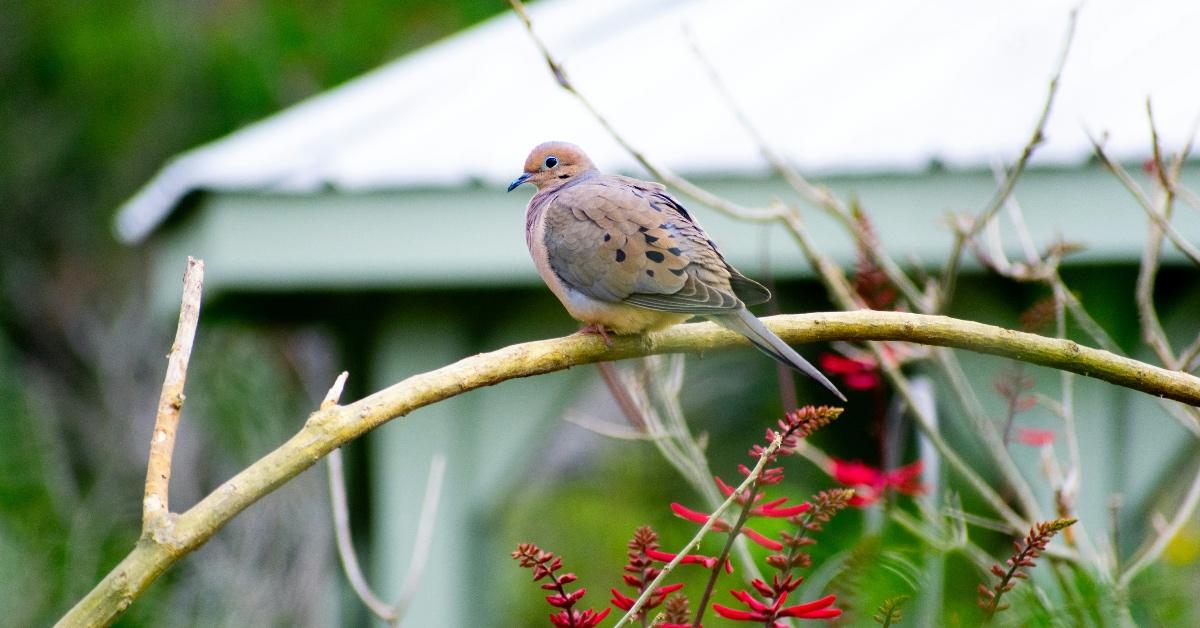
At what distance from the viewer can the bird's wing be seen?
2.40 metres

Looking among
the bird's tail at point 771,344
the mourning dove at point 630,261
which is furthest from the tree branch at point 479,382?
the mourning dove at point 630,261

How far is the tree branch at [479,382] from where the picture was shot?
1.43m

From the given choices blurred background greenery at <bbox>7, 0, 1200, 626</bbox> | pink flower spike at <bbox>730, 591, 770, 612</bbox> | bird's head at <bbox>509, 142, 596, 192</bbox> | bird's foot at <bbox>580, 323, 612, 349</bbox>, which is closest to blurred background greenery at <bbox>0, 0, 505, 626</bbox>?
blurred background greenery at <bbox>7, 0, 1200, 626</bbox>

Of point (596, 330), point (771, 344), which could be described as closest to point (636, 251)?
point (596, 330)

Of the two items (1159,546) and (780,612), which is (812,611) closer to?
(780,612)

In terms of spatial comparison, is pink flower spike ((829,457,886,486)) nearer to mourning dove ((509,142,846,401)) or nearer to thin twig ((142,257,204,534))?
mourning dove ((509,142,846,401))

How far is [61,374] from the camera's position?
37.2 feet

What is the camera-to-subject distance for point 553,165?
10.5 feet

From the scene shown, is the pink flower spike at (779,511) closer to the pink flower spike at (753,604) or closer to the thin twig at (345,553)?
the pink flower spike at (753,604)

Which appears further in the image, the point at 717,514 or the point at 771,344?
the point at 771,344

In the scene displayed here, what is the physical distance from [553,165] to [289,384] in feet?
24.0

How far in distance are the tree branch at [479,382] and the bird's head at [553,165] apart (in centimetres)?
109

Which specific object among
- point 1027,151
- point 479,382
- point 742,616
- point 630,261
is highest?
point 1027,151

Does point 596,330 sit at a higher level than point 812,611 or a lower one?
higher
